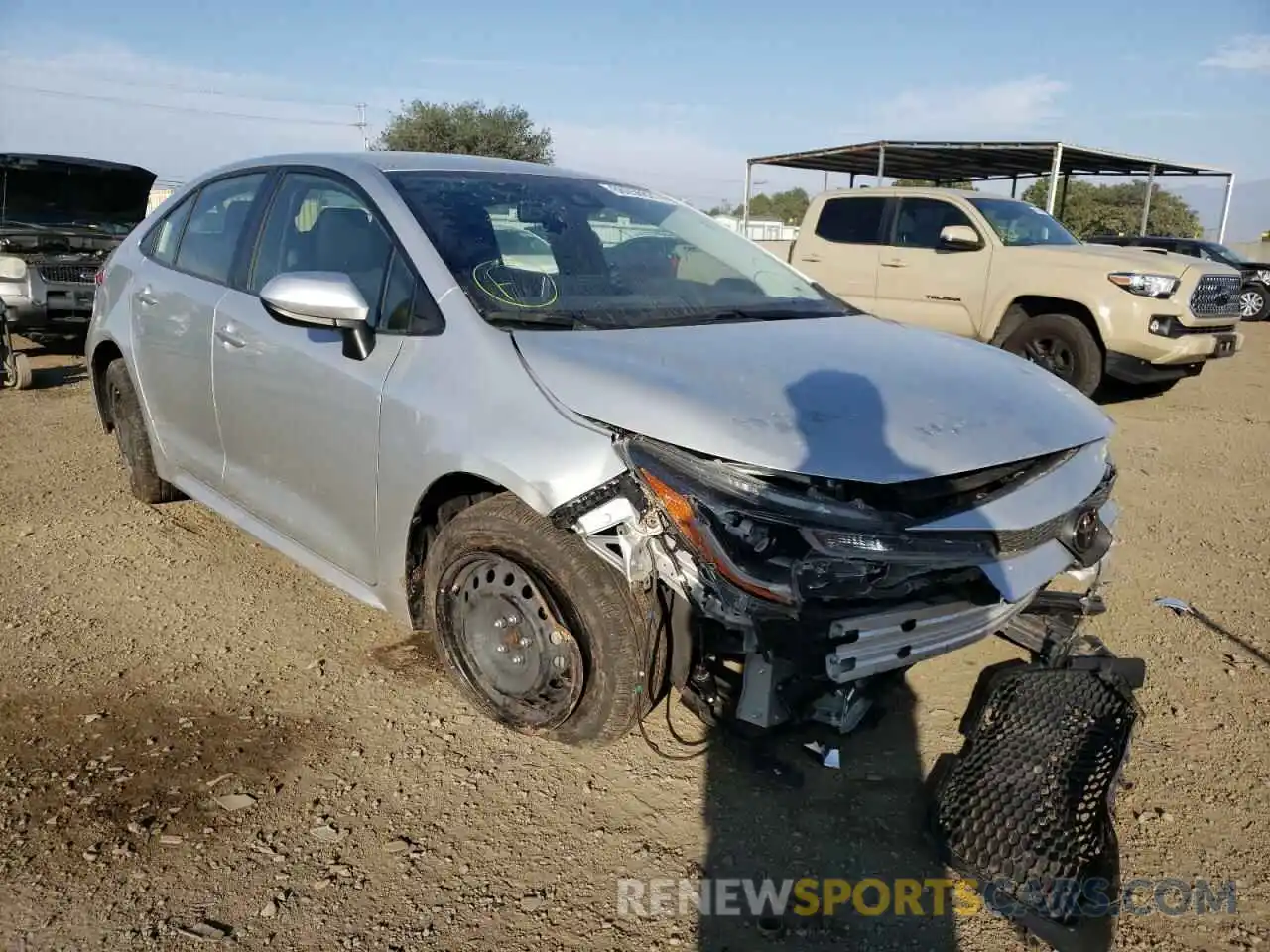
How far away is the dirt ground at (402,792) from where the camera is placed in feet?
A: 7.52

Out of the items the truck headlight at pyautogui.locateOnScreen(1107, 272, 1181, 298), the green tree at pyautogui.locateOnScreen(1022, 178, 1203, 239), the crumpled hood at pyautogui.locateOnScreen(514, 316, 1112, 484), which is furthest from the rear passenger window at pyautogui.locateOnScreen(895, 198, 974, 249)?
the green tree at pyautogui.locateOnScreen(1022, 178, 1203, 239)

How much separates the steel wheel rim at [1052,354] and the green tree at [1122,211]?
35422mm

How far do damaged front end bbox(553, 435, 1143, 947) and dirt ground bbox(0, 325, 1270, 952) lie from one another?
0.16 metres

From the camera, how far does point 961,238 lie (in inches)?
354

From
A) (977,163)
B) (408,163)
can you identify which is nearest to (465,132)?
(977,163)

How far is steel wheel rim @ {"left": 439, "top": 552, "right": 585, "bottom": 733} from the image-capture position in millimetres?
2760

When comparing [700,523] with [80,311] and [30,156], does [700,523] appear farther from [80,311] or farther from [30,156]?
[30,156]

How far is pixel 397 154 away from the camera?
3734 millimetres

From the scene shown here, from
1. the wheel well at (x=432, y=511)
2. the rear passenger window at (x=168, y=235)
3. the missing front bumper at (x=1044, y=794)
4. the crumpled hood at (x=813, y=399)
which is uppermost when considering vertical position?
the rear passenger window at (x=168, y=235)

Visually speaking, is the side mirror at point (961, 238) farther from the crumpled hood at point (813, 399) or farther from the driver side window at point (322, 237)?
the driver side window at point (322, 237)

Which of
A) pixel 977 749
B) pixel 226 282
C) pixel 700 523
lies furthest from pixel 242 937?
pixel 226 282

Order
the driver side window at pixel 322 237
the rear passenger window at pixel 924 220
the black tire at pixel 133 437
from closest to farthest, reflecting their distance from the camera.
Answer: the driver side window at pixel 322 237, the black tire at pixel 133 437, the rear passenger window at pixel 924 220

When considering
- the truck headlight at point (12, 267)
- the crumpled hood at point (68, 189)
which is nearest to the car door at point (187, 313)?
the truck headlight at point (12, 267)

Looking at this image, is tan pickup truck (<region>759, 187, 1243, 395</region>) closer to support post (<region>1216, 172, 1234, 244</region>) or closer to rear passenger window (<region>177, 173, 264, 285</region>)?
rear passenger window (<region>177, 173, 264, 285</region>)
